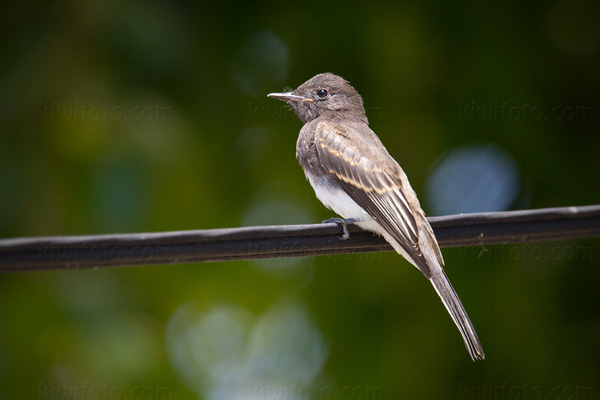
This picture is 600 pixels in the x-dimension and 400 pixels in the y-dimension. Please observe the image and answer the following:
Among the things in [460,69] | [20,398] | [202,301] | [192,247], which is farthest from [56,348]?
[460,69]

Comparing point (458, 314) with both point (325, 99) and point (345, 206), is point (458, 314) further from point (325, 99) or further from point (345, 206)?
point (325, 99)

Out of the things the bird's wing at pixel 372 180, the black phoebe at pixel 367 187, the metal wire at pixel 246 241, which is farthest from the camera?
the bird's wing at pixel 372 180

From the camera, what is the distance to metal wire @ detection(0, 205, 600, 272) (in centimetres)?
320

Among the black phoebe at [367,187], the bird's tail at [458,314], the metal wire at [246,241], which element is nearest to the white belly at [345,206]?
the black phoebe at [367,187]

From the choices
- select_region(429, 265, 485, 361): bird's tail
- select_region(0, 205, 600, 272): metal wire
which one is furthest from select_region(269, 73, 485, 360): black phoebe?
select_region(0, 205, 600, 272): metal wire

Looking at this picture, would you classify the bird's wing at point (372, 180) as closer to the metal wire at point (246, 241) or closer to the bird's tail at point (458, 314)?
the bird's tail at point (458, 314)

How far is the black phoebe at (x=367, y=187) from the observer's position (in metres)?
4.30

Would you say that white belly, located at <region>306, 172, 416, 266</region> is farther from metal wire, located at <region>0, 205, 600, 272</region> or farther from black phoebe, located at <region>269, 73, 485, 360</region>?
metal wire, located at <region>0, 205, 600, 272</region>

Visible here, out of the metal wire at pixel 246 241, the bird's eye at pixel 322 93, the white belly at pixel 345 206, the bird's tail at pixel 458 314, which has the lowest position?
the bird's tail at pixel 458 314

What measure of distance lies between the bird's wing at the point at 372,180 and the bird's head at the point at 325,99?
0.52 m

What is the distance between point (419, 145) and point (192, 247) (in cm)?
347

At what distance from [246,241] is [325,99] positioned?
109 inches

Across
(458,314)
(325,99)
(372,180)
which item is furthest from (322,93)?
(458,314)

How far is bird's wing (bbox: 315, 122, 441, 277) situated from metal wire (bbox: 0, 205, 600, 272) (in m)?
0.64
